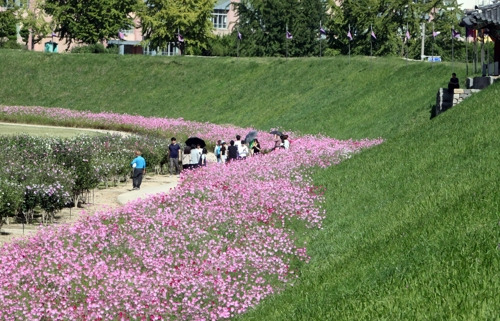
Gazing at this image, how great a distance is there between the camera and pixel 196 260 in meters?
15.7

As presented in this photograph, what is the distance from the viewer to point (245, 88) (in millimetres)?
72062

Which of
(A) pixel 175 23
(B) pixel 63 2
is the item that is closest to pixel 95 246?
(A) pixel 175 23

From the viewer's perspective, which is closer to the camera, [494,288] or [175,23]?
[494,288]

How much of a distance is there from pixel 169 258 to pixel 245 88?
186 feet

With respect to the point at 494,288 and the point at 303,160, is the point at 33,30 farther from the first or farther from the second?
the point at 494,288

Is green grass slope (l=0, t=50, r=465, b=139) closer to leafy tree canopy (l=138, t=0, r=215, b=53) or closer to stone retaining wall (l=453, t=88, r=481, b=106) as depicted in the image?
leafy tree canopy (l=138, t=0, r=215, b=53)

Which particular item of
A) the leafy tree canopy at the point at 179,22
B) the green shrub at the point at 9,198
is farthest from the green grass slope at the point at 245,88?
the green shrub at the point at 9,198

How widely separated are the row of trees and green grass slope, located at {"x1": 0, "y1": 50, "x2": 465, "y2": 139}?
5.91 metres

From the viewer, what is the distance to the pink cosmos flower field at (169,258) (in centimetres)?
1367

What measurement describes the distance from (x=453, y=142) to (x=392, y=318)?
14.1 meters

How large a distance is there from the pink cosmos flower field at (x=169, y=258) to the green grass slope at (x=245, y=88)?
2470 cm

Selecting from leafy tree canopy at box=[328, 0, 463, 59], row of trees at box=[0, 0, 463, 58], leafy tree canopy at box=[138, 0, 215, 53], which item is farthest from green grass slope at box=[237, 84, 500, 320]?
leafy tree canopy at box=[138, 0, 215, 53]

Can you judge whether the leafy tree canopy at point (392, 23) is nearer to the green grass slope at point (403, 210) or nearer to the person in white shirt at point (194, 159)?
the green grass slope at point (403, 210)

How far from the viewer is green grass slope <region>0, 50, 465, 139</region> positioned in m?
53.1
